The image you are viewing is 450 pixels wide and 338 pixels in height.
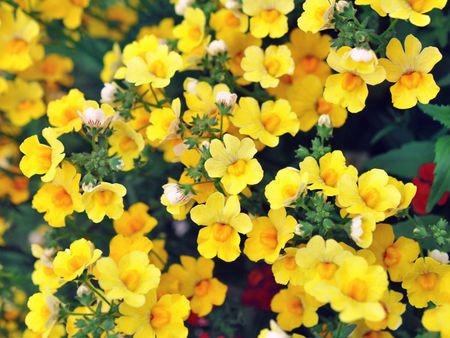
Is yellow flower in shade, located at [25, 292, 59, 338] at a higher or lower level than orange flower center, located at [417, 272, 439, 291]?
lower

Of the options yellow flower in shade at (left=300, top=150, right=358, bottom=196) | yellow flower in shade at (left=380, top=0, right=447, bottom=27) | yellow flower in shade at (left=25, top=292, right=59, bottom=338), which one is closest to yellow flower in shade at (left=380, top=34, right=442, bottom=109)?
yellow flower in shade at (left=380, top=0, right=447, bottom=27)

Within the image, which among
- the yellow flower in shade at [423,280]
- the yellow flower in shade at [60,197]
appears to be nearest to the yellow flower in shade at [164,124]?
the yellow flower in shade at [60,197]

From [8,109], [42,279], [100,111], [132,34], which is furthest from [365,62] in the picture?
[8,109]

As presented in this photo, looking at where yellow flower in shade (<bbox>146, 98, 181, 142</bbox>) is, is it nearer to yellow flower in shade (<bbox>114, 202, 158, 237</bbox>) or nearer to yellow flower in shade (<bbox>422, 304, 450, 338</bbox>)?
yellow flower in shade (<bbox>114, 202, 158, 237</bbox>)

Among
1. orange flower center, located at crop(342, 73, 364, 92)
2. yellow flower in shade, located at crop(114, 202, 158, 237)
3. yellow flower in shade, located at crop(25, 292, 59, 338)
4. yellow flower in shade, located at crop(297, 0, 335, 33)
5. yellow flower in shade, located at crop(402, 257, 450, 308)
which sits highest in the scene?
yellow flower in shade, located at crop(297, 0, 335, 33)

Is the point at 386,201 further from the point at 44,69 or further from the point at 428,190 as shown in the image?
the point at 44,69
